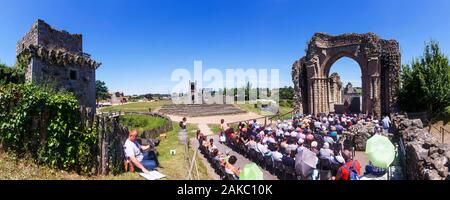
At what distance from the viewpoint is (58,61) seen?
60.0 feet

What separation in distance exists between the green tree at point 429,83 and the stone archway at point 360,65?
5.69ft

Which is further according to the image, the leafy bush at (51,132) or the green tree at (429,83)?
the green tree at (429,83)

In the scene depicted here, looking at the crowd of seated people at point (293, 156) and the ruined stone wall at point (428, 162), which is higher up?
the ruined stone wall at point (428, 162)

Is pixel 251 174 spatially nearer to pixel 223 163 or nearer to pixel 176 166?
pixel 223 163

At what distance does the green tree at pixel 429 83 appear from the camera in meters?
18.8

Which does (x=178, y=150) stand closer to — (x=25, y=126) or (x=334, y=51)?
(x=25, y=126)

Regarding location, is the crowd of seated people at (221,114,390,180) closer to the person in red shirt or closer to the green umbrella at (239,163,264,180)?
the person in red shirt

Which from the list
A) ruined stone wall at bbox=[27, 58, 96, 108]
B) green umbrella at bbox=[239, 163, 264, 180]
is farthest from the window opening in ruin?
green umbrella at bbox=[239, 163, 264, 180]

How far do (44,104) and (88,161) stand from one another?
6.16 feet

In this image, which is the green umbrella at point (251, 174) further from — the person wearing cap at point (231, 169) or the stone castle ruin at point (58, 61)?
the stone castle ruin at point (58, 61)

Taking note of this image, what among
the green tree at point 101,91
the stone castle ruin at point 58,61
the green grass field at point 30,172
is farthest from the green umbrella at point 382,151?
the green tree at point 101,91

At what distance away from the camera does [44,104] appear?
6859mm

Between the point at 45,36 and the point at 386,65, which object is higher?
the point at 45,36
